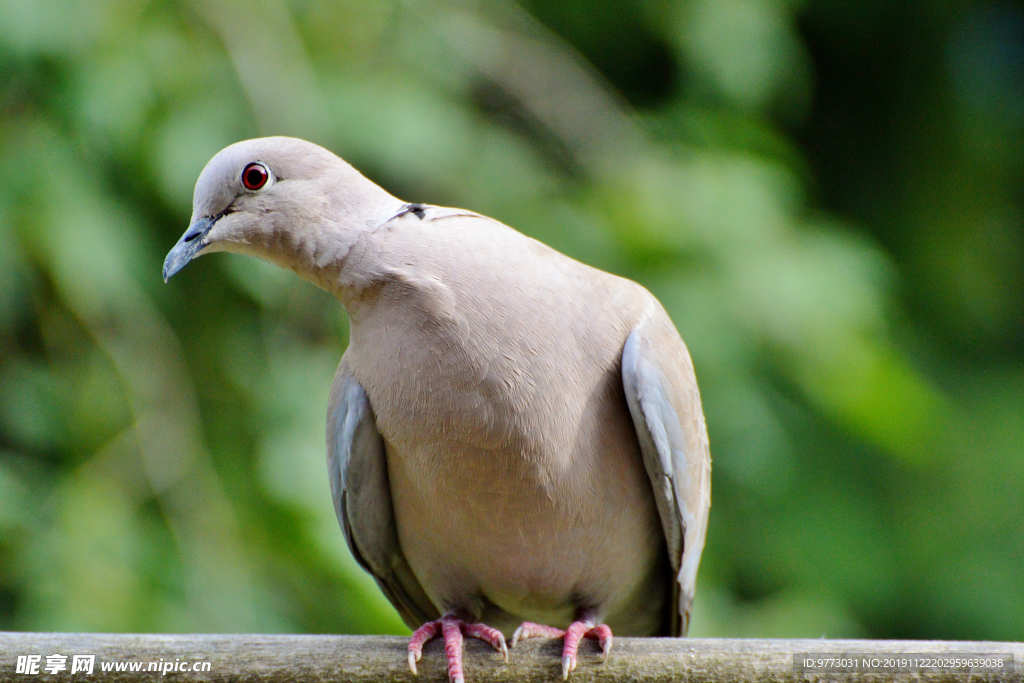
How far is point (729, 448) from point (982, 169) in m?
2.12

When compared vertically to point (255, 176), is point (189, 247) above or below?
below

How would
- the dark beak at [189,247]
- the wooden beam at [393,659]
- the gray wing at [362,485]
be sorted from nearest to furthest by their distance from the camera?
the wooden beam at [393,659], the dark beak at [189,247], the gray wing at [362,485]

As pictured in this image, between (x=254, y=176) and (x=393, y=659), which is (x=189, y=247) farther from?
(x=393, y=659)

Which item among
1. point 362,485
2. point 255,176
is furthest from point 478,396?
point 255,176

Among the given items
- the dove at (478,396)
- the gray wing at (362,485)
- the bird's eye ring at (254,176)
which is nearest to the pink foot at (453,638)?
the dove at (478,396)

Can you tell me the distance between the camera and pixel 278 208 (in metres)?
1.53

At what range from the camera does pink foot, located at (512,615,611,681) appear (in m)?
1.45

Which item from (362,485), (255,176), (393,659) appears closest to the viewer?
(393,659)

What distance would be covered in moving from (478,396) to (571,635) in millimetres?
436

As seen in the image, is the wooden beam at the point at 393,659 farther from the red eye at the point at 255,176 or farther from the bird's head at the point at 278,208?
the red eye at the point at 255,176

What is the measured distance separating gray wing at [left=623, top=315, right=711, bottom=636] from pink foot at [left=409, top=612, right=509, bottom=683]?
403mm

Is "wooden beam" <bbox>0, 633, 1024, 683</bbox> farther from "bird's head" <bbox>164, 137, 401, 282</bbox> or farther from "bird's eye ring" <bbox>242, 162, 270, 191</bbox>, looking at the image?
"bird's eye ring" <bbox>242, 162, 270, 191</bbox>

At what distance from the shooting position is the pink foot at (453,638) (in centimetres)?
146

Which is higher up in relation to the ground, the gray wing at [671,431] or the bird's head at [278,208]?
the bird's head at [278,208]
